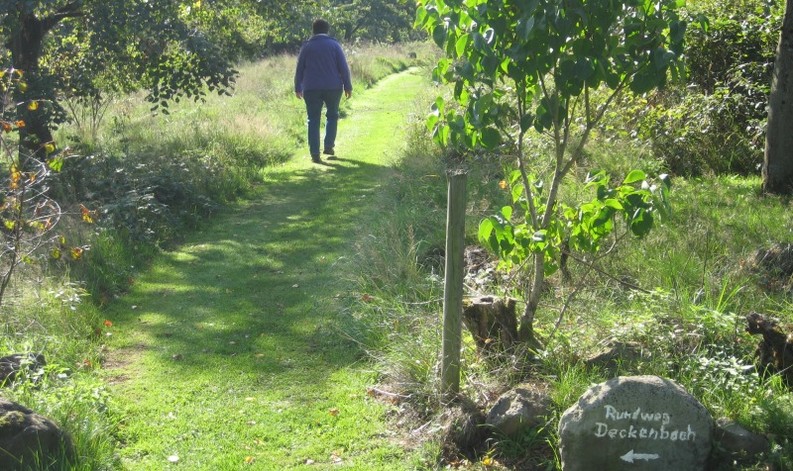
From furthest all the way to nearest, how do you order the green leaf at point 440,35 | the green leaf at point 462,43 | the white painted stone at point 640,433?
the green leaf at point 440,35, the green leaf at point 462,43, the white painted stone at point 640,433

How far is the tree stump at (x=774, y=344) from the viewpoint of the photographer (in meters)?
4.87

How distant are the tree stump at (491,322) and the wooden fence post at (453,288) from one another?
1.10 ft

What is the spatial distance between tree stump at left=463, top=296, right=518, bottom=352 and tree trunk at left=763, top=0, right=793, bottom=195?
4.51 meters

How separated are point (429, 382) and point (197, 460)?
1501 mm

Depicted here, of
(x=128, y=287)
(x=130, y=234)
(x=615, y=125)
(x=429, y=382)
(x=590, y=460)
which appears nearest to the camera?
(x=590, y=460)

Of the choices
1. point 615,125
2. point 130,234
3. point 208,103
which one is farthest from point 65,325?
point 208,103

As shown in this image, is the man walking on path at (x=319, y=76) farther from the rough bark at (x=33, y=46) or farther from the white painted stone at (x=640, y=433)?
the white painted stone at (x=640, y=433)

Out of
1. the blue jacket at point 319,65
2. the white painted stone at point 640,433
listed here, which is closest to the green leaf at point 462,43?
the white painted stone at point 640,433

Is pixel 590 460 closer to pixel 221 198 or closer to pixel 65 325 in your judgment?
pixel 65 325

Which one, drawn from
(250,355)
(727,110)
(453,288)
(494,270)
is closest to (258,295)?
(250,355)

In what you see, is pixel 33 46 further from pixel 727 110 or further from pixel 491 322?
pixel 491 322

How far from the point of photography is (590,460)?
442 centimetres

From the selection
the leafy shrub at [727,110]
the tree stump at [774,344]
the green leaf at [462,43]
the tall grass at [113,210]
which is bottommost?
the tall grass at [113,210]

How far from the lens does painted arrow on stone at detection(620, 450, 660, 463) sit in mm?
4434
